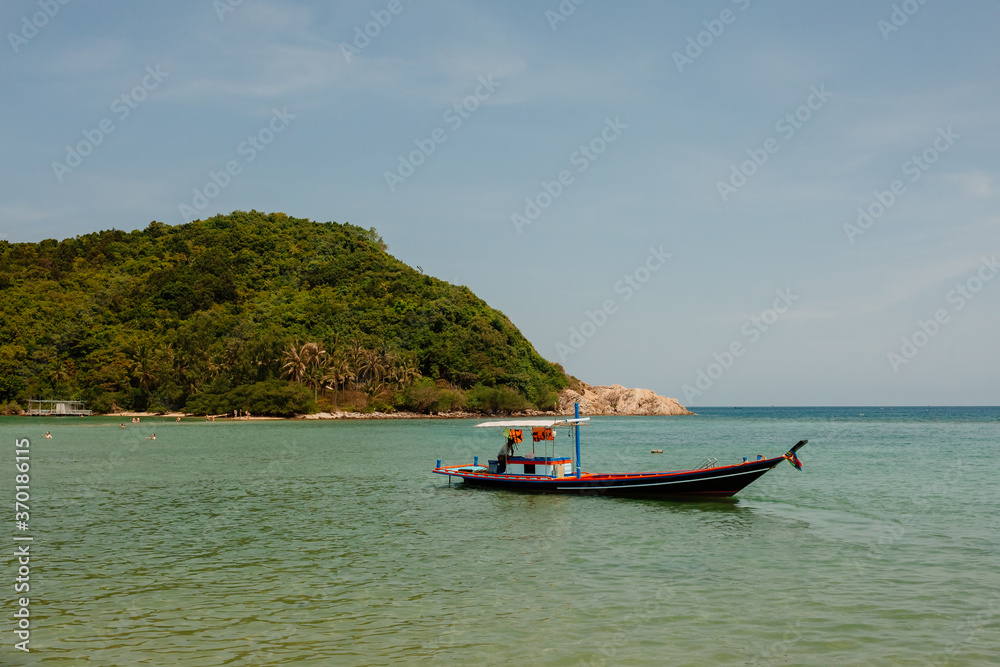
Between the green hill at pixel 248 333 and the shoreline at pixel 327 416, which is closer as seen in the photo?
the shoreline at pixel 327 416

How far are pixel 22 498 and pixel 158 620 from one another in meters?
22.2

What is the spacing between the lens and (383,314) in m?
173

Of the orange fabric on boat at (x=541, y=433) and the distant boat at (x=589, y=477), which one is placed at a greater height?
the orange fabric on boat at (x=541, y=433)

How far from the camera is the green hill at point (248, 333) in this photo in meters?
143

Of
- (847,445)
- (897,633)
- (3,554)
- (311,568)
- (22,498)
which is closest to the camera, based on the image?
(897,633)

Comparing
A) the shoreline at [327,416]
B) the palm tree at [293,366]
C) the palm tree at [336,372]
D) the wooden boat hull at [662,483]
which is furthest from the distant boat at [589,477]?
the palm tree at [336,372]

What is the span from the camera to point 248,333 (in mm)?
155000

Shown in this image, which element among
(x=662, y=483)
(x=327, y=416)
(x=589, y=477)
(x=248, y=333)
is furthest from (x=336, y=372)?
(x=662, y=483)

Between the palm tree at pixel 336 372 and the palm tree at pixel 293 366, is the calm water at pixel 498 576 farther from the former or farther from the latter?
the palm tree at pixel 336 372

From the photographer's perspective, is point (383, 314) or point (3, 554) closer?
point (3, 554)

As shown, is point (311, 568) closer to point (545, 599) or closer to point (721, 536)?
point (545, 599)

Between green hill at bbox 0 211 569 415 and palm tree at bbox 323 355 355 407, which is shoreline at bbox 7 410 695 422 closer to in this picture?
green hill at bbox 0 211 569 415

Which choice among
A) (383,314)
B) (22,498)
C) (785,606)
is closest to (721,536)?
(785,606)

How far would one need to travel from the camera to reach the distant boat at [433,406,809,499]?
31.3 m
